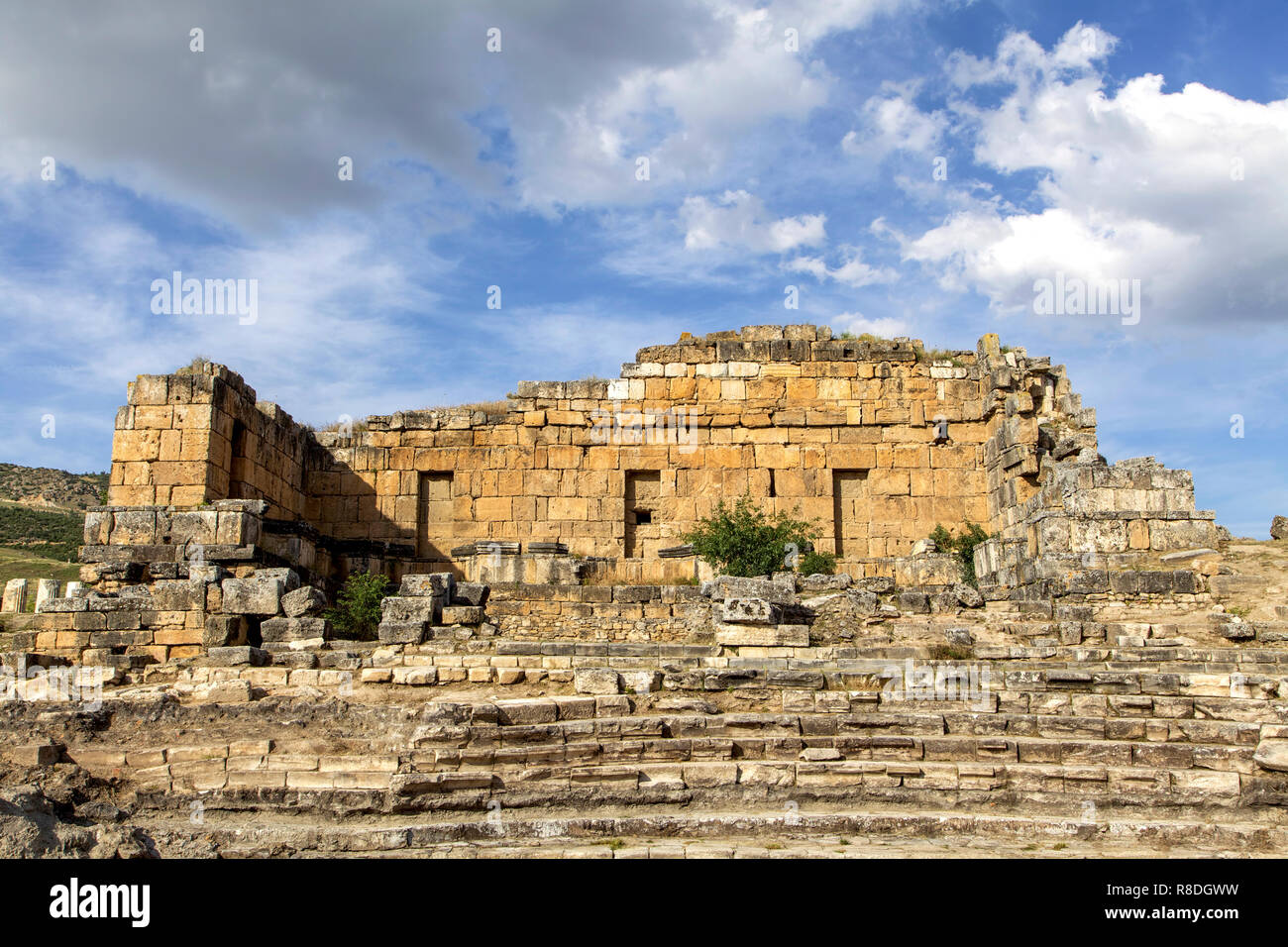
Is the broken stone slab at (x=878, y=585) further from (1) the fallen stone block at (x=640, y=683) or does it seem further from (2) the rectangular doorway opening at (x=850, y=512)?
(1) the fallen stone block at (x=640, y=683)

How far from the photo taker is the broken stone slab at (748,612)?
11875 millimetres

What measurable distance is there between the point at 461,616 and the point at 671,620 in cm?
290

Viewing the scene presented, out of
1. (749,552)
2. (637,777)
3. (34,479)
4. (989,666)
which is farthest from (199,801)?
(34,479)

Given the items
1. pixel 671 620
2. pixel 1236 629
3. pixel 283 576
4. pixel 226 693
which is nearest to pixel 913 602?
pixel 671 620

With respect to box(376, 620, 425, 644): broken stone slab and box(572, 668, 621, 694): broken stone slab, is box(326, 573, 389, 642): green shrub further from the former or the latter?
box(572, 668, 621, 694): broken stone slab

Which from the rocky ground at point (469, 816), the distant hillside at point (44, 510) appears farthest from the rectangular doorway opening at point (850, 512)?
the distant hillside at point (44, 510)

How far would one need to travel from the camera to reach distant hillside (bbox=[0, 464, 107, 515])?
4341cm

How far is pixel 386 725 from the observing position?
9.88 meters

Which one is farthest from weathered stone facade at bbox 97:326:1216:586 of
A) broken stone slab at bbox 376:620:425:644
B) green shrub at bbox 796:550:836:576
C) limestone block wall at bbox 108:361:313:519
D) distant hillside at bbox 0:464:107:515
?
distant hillside at bbox 0:464:107:515

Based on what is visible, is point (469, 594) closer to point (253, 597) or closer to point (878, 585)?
point (253, 597)

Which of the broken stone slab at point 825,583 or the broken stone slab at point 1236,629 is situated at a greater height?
the broken stone slab at point 825,583

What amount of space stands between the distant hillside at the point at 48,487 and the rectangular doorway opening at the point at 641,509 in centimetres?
3315

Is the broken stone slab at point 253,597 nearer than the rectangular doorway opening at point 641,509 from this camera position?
Yes

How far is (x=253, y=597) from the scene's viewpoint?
42.4 ft
